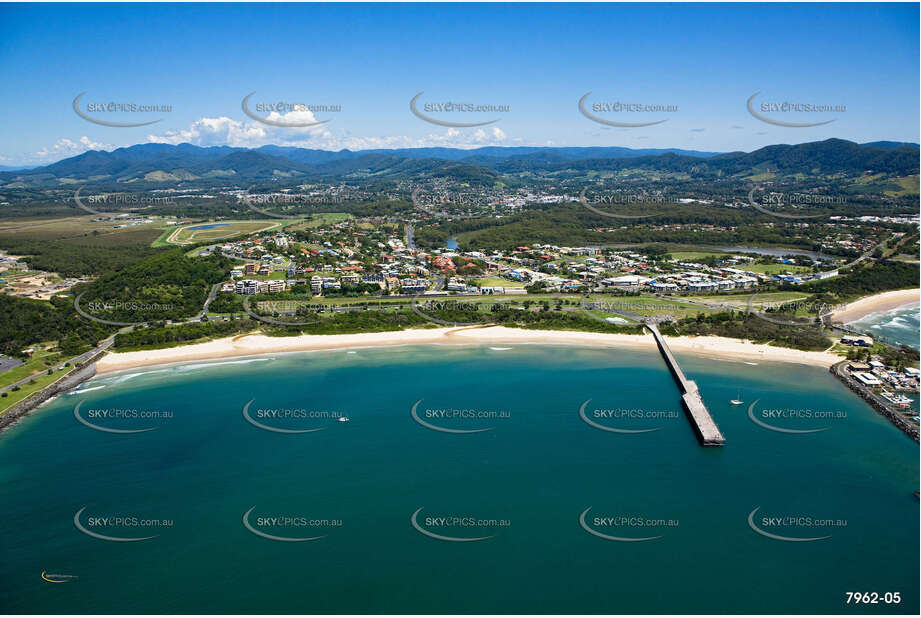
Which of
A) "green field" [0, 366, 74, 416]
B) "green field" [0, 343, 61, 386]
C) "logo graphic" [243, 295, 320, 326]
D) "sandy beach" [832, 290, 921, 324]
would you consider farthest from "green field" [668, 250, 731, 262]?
"green field" [0, 343, 61, 386]

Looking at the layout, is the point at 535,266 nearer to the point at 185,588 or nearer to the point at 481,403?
the point at 481,403

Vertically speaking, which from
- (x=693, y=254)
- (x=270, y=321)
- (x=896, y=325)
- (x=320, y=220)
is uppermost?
(x=320, y=220)

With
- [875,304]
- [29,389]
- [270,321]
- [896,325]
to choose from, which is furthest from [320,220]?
[896,325]

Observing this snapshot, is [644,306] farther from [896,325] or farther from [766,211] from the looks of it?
[766,211]

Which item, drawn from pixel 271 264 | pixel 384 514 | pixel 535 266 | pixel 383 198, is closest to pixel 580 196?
pixel 383 198

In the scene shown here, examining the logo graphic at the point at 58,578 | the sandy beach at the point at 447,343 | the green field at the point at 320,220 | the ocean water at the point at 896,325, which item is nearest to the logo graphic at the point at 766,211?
the ocean water at the point at 896,325

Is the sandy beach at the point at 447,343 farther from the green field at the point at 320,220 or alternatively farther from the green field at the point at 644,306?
the green field at the point at 320,220
